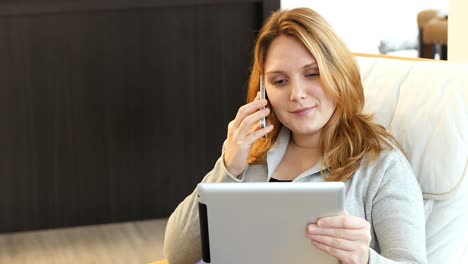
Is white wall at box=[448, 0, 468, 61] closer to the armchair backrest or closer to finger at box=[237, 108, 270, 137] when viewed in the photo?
the armchair backrest

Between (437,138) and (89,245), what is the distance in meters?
2.29

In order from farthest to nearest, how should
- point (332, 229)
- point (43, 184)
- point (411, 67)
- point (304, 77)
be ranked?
point (43, 184), point (411, 67), point (304, 77), point (332, 229)

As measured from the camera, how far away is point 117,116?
422cm

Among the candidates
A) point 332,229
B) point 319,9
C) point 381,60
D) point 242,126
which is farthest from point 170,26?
point 332,229

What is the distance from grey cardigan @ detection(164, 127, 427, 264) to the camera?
1828 mm

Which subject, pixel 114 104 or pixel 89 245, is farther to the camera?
pixel 114 104

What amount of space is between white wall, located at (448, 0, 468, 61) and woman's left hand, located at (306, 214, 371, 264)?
4.73 feet

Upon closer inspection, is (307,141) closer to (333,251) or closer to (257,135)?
(257,135)

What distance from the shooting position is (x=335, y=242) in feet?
5.34

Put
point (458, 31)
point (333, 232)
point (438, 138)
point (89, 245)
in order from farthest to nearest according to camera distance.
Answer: point (89, 245)
point (458, 31)
point (438, 138)
point (333, 232)

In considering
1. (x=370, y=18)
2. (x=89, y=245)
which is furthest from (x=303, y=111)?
(x=370, y=18)

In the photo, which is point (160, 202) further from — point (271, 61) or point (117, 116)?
point (271, 61)

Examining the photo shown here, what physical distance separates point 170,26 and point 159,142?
543 millimetres

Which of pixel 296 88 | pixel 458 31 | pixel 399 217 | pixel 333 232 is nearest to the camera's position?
pixel 333 232
